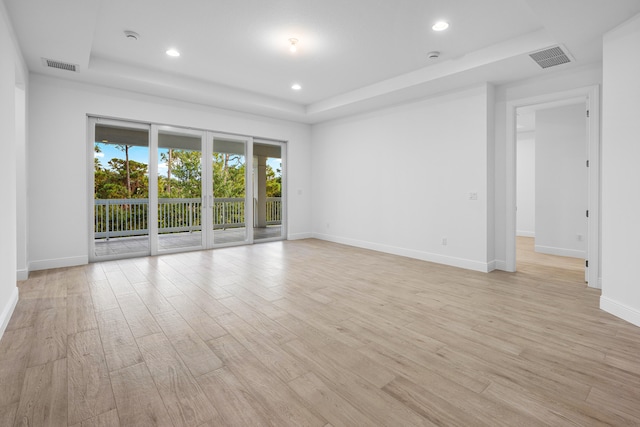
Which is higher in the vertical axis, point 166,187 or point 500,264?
point 166,187

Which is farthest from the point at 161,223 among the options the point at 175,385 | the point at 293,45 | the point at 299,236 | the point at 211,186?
the point at 175,385

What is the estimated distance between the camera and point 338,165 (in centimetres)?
704

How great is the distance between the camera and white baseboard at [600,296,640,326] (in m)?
2.72

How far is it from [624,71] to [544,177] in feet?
11.7

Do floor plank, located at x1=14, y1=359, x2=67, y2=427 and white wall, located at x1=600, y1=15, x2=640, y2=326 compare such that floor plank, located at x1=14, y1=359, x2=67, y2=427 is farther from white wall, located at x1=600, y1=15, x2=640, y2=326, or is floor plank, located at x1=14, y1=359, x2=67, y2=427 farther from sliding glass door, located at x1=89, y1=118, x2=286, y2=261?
white wall, located at x1=600, y1=15, x2=640, y2=326

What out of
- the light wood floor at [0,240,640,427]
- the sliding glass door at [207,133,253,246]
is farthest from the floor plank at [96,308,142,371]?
the sliding glass door at [207,133,253,246]

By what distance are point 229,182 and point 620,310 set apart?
643 centimetres

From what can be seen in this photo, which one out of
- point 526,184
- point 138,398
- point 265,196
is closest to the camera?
point 138,398

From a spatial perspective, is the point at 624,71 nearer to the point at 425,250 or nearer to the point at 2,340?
the point at 425,250

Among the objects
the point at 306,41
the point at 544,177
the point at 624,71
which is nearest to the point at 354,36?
the point at 306,41

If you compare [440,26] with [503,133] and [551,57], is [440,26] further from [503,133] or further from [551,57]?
[503,133]

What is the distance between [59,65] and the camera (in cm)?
414

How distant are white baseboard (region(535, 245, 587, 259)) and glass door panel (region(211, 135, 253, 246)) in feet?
19.3

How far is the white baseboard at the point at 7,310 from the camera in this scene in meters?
2.51
